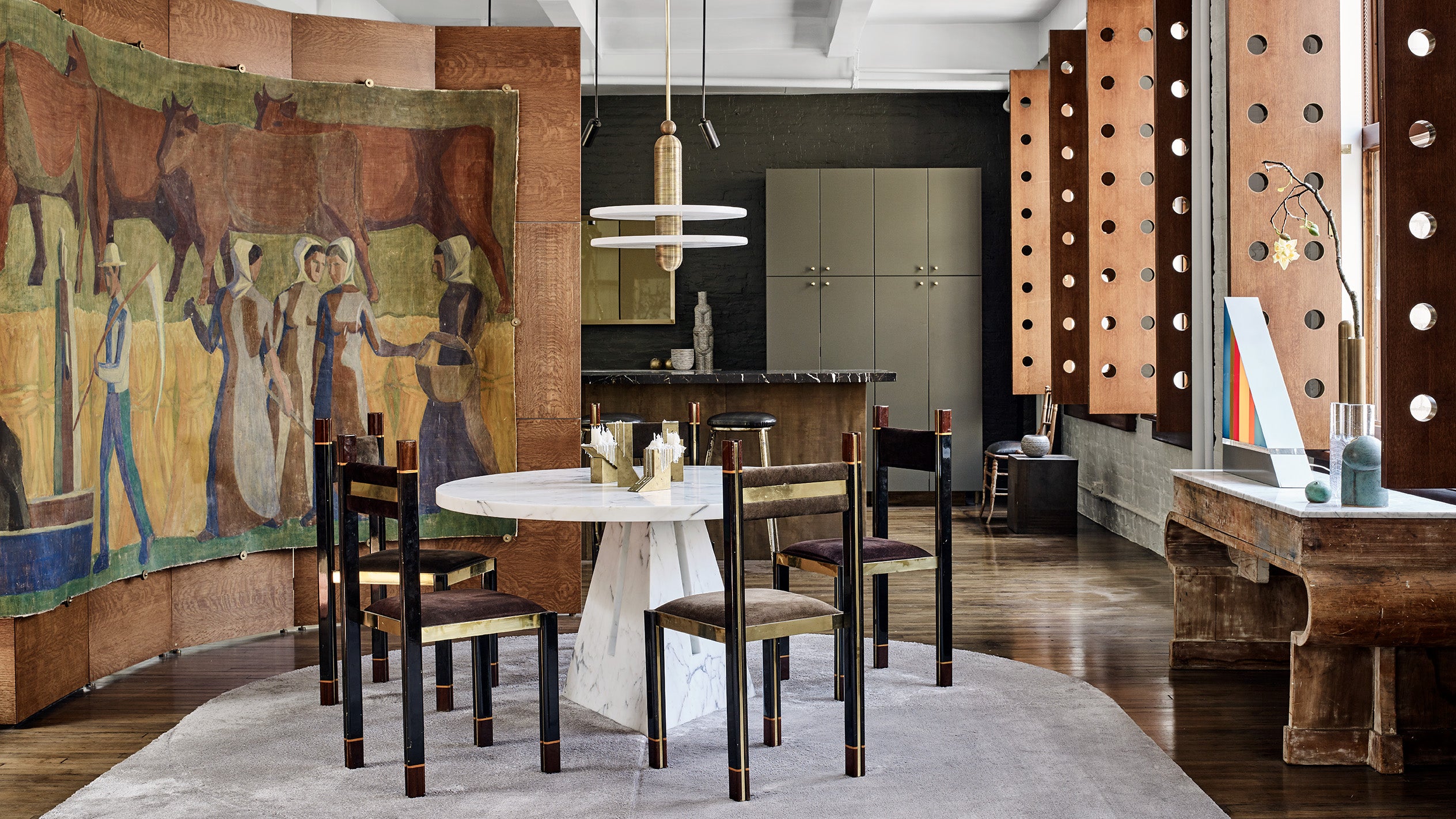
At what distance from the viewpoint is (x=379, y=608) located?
314cm

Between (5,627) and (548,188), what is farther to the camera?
(548,188)

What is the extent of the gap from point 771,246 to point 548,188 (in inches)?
168

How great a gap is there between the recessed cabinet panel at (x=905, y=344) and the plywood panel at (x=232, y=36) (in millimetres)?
5387

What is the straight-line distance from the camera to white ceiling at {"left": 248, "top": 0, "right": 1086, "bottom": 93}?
830cm

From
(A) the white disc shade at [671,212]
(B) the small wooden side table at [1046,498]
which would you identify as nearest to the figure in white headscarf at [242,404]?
(A) the white disc shade at [671,212]

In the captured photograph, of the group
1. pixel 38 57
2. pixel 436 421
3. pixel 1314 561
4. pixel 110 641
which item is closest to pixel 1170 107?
pixel 1314 561

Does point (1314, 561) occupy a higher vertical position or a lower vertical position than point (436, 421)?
lower

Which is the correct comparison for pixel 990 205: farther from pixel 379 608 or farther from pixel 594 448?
pixel 379 608

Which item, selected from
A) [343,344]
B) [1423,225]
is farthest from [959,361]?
[1423,225]

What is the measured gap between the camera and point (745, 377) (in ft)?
22.7

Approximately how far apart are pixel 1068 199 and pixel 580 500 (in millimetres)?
4309

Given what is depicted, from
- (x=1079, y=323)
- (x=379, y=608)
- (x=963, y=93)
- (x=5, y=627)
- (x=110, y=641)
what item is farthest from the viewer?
(x=963, y=93)

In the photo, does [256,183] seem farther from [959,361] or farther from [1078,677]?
[959,361]

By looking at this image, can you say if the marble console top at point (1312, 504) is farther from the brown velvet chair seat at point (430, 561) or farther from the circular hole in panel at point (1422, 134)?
the brown velvet chair seat at point (430, 561)
